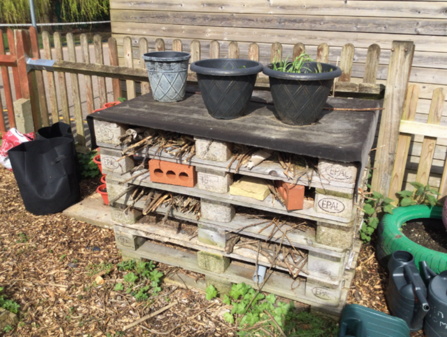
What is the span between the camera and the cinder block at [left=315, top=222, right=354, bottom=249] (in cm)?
252

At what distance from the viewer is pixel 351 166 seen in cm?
231

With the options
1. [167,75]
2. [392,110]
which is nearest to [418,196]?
[392,110]

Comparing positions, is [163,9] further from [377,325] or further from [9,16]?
[9,16]

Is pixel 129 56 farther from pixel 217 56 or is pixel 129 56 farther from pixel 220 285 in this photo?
pixel 220 285

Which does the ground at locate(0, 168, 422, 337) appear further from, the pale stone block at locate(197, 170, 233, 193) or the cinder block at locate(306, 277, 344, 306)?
the pale stone block at locate(197, 170, 233, 193)

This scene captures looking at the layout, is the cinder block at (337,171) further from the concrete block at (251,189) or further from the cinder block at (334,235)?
the concrete block at (251,189)

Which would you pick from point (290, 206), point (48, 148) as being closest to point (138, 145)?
point (290, 206)

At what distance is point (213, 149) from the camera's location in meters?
2.66

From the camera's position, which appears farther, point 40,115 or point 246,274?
point 40,115

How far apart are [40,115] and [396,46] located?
4648mm

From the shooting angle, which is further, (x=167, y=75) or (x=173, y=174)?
(x=167, y=75)

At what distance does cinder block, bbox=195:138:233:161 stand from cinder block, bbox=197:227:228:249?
58 centimetres

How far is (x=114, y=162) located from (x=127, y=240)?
0.71 metres

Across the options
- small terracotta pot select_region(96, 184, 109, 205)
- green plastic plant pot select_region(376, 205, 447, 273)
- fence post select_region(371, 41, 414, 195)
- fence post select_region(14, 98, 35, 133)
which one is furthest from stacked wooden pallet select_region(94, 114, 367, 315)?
fence post select_region(14, 98, 35, 133)
